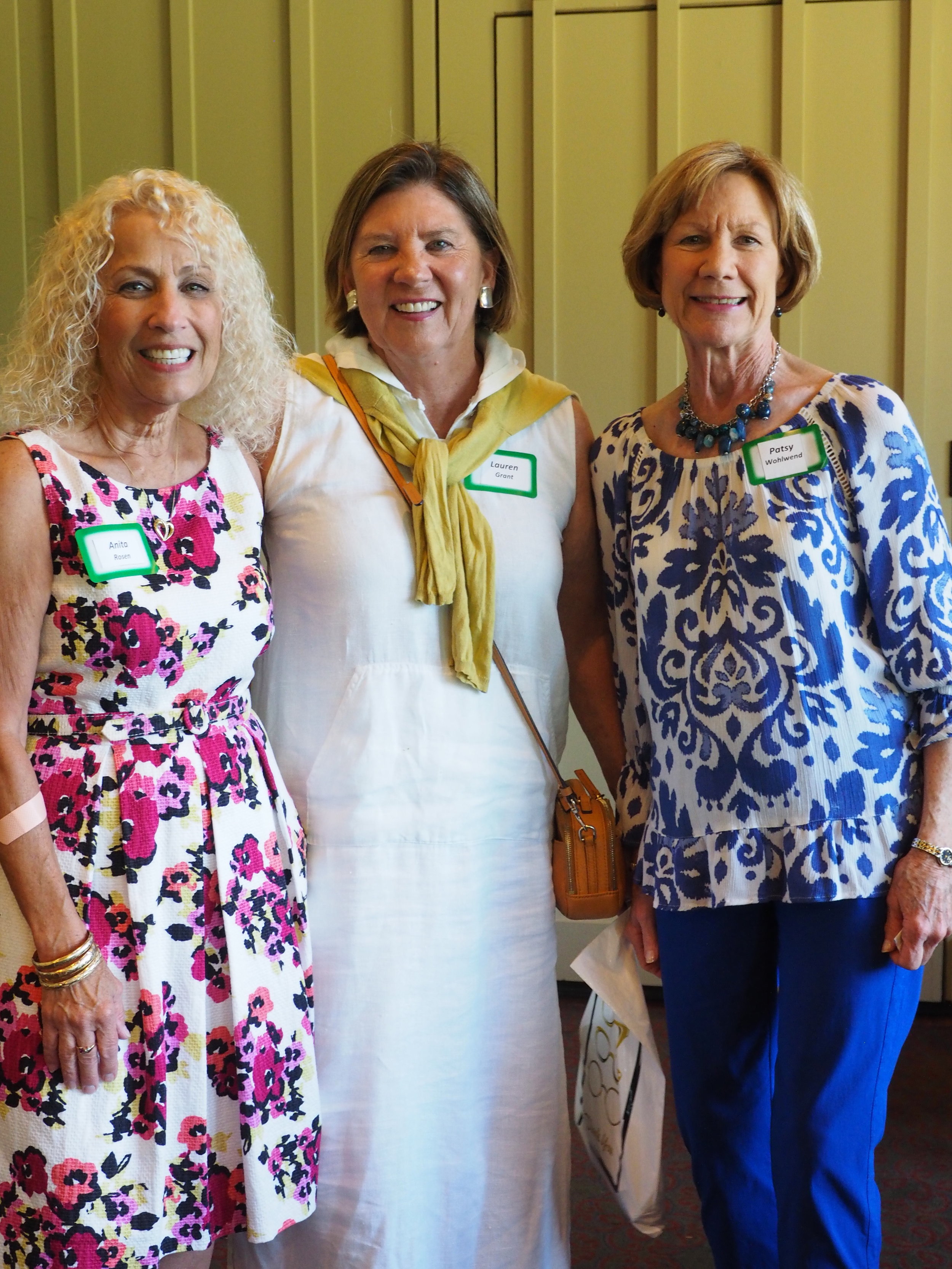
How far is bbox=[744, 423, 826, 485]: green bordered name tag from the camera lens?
6.00ft

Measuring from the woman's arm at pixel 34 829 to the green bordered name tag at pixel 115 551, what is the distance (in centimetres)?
5

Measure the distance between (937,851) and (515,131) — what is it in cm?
307

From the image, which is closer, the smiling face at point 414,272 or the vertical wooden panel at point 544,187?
the smiling face at point 414,272

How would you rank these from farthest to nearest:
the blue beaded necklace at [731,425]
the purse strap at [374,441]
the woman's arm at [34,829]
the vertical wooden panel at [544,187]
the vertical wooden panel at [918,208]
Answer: the vertical wooden panel at [544,187] → the vertical wooden panel at [918,208] → the purse strap at [374,441] → the blue beaded necklace at [731,425] → the woman's arm at [34,829]

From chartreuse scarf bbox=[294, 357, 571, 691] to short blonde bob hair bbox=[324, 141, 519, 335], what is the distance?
0.19 meters

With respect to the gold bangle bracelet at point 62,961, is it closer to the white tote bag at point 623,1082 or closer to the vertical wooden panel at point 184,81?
the white tote bag at point 623,1082

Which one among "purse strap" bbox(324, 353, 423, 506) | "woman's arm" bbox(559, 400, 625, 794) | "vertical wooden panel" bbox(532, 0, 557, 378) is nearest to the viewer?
"purse strap" bbox(324, 353, 423, 506)

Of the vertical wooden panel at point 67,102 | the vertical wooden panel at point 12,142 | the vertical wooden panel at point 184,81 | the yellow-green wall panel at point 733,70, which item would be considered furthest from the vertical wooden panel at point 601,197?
the vertical wooden panel at point 12,142

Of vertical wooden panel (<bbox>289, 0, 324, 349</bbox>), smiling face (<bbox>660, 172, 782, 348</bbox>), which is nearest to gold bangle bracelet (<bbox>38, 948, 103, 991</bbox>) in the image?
smiling face (<bbox>660, 172, 782, 348</bbox>)

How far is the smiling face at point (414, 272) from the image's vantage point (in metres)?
2.07

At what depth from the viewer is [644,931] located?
2.15 m

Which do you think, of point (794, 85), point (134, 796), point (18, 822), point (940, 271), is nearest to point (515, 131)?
point (794, 85)

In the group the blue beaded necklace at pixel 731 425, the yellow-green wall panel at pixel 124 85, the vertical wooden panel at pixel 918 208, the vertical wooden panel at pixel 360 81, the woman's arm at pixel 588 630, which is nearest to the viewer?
the blue beaded necklace at pixel 731 425

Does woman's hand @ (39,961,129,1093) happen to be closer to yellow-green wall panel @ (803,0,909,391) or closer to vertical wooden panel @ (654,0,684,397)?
vertical wooden panel @ (654,0,684,397)
